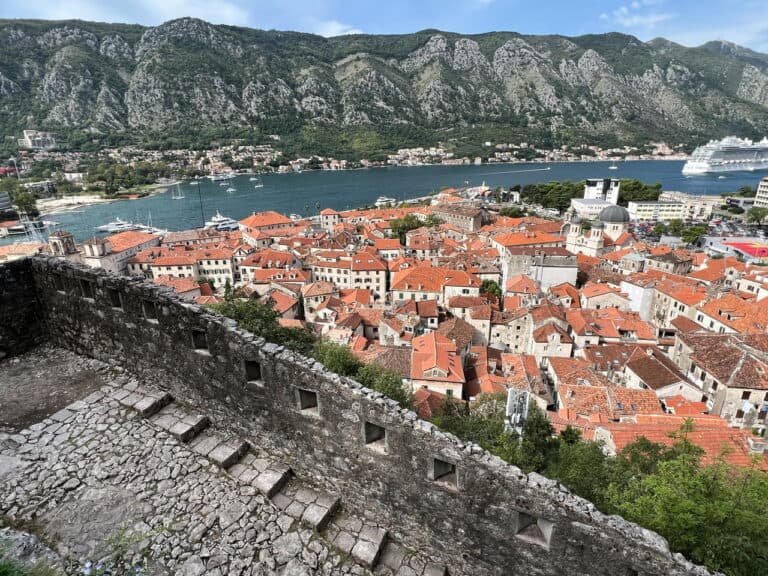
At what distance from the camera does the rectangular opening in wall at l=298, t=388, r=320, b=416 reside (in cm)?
696

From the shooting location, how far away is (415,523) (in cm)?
645

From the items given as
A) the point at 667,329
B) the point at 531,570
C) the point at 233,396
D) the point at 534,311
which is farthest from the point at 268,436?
the point at 667,329

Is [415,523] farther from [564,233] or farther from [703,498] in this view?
[564,233]

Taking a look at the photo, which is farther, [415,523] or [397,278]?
[397,278]

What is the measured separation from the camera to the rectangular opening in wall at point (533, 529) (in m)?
5.52

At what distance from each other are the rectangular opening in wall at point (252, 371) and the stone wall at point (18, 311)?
7340mm

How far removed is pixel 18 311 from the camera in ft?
33.4

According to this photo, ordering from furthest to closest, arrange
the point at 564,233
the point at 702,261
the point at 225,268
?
the point at 564,233, the point at 225,268, the point at 702,261

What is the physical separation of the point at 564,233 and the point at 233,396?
76945 mm

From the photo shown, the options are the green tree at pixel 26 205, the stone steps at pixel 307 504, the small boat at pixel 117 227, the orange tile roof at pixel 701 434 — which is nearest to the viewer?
the stone steps at pixel 307 504

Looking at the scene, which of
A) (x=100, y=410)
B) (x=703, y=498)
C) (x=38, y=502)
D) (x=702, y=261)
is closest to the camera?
(x=38, y=502)

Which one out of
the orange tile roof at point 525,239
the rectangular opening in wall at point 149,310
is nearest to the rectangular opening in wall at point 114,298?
the rectangular opening in wall at point 149,310

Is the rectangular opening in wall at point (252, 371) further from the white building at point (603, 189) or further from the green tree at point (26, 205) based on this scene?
the green tree at point (26, 205)

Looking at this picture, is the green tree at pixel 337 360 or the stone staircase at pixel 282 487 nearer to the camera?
the stone staircase at pixel 282 487
